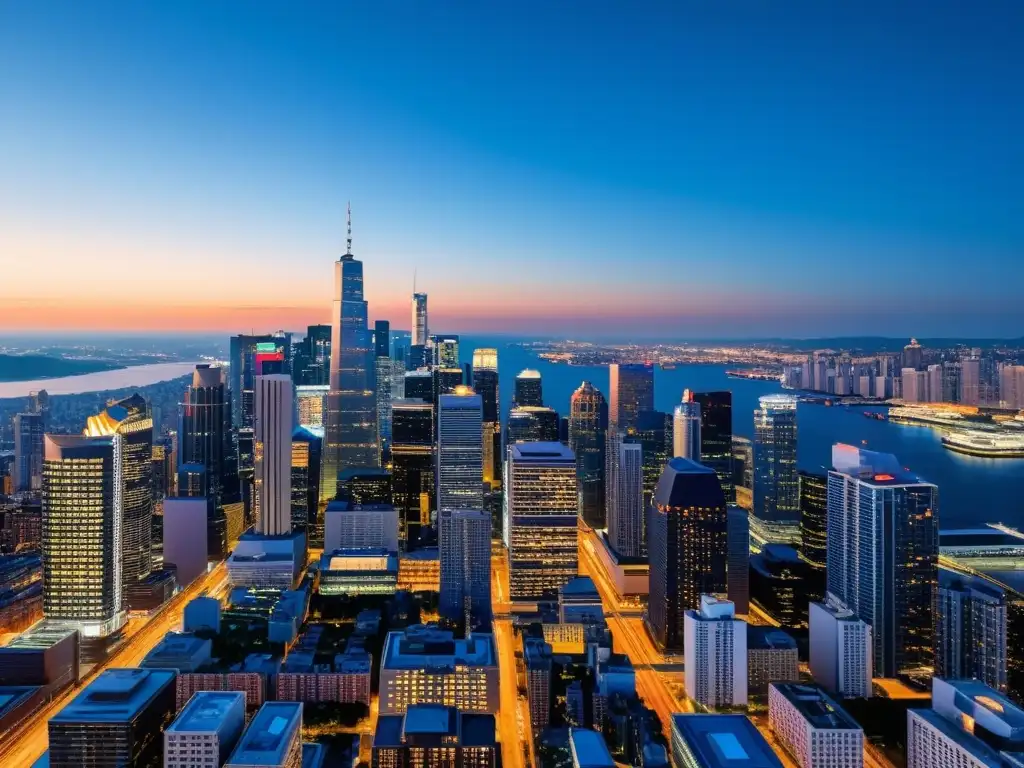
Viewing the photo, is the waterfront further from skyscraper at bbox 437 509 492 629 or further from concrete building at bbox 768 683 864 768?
skyscraper at bbox 437 509 492 629

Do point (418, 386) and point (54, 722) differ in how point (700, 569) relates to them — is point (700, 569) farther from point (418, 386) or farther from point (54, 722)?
point (418, 386)

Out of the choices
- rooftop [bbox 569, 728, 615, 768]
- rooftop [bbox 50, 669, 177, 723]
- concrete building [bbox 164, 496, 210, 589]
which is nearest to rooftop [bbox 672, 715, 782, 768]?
rooftop [bbox 569, 728, 615, 768]

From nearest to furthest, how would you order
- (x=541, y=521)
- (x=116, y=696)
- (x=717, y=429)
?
(x=116, y=696), (x=541, y=521), (x=717, y=429)

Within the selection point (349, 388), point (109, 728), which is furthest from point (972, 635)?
point (349, 388)

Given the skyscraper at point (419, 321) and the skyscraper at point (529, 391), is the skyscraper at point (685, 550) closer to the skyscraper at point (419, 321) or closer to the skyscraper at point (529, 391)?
the skyscraper at point (529, 391)

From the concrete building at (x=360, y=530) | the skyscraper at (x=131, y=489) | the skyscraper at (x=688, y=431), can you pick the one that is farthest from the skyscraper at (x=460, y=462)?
the skyscraper at (x=131, y=489)

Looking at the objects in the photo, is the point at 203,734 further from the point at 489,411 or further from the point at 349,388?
the point at 349,388
